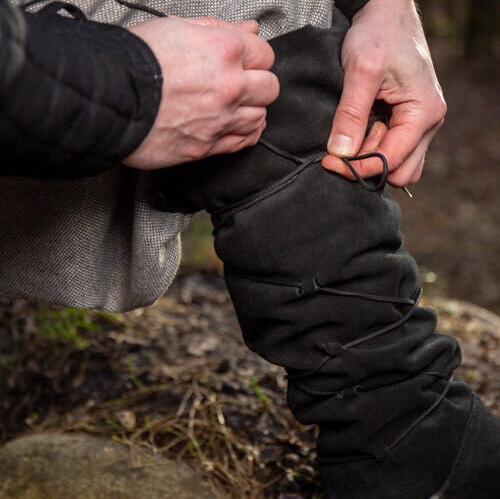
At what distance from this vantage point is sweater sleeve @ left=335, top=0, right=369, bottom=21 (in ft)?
4.74

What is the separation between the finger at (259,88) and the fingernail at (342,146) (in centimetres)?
12

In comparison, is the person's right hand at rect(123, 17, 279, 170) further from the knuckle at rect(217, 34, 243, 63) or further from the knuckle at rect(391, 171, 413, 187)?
the knuckle at rect(391, 171, 413, 187)

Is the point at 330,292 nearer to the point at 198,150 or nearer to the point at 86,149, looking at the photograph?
the point at 198,150

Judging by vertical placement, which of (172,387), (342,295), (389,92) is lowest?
(172,387)

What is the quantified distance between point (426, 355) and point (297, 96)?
458 mm

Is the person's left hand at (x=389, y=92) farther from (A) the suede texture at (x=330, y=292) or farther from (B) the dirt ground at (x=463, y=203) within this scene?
(B) the dirt ground at (x=463, y=203)

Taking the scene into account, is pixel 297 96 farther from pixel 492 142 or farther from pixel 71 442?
pixel 492 142

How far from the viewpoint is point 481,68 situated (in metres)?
7.85

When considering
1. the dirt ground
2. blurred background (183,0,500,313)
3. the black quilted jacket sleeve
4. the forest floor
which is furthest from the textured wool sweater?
the dirt ground

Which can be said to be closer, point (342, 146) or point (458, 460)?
point (342, 146)

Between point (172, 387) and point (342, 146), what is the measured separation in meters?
0.95

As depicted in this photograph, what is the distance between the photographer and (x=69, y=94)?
1059mm

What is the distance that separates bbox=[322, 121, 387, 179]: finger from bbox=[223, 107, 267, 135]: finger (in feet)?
0.42

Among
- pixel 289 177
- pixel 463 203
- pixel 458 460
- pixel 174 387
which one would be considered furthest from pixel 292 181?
pixel 463 203
